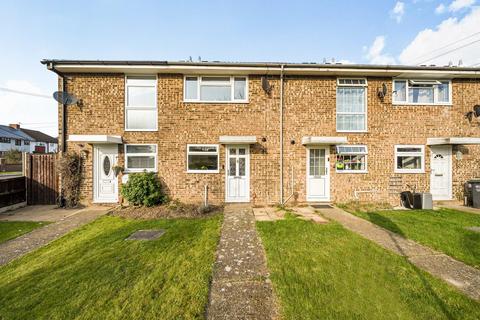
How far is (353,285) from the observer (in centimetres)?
288

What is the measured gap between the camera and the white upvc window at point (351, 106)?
845 centimetres

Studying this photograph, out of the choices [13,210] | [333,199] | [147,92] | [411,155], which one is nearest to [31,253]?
[13,210]

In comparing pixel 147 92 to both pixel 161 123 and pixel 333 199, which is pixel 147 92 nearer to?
pixel 161 123

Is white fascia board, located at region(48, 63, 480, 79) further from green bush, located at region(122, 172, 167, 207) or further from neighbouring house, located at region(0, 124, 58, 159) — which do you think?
neighbouring house, located at region(0, 124, 58, 159)

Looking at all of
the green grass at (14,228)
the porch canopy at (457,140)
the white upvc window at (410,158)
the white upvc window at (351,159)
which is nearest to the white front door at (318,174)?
the white upvc window at (351,159)

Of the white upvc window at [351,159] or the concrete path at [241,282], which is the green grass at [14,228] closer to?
the concrete path at [241,282]

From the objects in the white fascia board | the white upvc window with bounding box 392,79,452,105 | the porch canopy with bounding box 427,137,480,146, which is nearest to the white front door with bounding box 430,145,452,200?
the porch canopy with bounding box 427,137,480,146

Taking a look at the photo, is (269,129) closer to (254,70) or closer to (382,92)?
(254,70)

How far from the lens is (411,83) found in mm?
8578

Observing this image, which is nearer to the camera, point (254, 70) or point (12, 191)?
point (12, 191)

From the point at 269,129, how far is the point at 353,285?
6.18 metres

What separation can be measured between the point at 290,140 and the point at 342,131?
7.69ft

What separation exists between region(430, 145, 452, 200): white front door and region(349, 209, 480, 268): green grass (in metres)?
1.61

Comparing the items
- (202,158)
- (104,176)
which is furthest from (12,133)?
(202,158)
